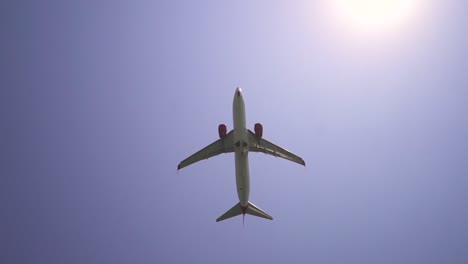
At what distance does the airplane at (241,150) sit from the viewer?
46.5 metres

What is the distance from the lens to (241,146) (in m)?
46.9

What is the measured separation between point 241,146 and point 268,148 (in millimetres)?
5983

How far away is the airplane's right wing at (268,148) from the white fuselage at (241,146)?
331 cm

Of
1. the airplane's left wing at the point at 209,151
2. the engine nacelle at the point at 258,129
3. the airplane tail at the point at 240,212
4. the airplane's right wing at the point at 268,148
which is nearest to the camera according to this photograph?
the engine nacelle at the point at 258,129

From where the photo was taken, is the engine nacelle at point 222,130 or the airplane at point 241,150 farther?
the engine nacelle at point 222,130

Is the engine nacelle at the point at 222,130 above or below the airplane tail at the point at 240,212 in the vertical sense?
above

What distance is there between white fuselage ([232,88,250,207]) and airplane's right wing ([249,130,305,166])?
3.31 metres

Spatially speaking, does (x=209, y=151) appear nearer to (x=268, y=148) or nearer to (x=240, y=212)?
(x=268, y=148)

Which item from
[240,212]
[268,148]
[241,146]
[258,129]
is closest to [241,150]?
[241,146]

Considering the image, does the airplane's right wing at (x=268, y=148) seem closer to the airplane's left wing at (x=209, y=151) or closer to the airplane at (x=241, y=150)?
the airplane at (x=241, y=150)

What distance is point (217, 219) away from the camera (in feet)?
171

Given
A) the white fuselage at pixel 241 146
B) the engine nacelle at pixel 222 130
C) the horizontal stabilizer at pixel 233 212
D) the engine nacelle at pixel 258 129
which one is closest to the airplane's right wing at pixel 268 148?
the engine nacelle at pixel 258 129

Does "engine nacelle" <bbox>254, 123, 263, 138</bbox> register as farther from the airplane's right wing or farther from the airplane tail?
the airplane tail

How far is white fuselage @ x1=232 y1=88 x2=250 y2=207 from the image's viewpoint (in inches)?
1802
